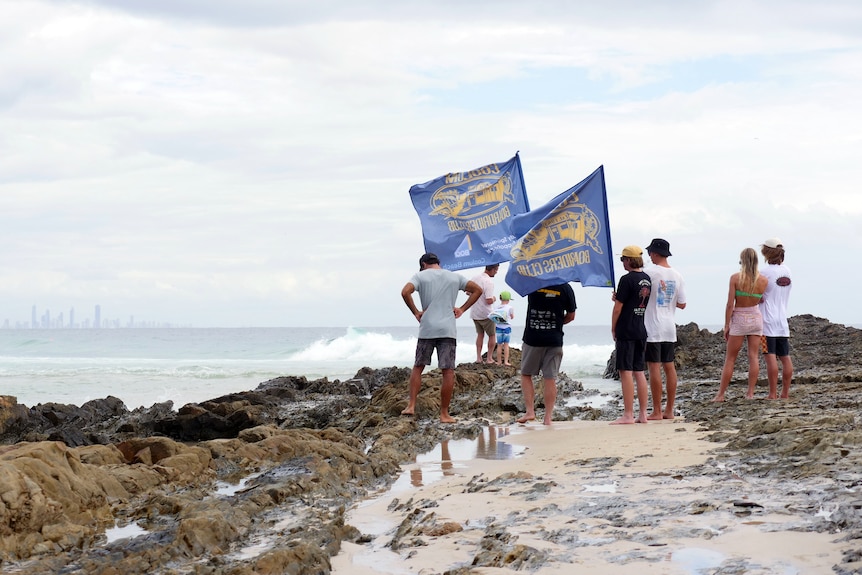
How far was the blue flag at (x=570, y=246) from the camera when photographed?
Answer: 9.79m

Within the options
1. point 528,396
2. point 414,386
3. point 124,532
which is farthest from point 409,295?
point 124,532

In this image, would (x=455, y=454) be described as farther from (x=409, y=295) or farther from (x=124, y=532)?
(x=124, y=532)

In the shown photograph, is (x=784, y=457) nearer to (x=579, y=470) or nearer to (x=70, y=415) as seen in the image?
(x=579, y=470)

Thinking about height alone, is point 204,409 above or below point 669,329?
below

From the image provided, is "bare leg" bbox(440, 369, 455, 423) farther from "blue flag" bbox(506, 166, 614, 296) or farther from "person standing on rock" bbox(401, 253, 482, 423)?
"blue flag" bbox(506, 166, 614, 296)

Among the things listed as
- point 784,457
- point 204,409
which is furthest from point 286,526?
point 204,409

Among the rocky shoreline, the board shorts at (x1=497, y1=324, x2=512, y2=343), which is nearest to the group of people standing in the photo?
the rocky shoreline

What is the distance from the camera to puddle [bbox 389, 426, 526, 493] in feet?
23.2

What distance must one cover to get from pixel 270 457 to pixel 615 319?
3.79 m

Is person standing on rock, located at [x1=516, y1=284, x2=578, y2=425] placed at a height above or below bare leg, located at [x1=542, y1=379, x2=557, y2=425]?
above

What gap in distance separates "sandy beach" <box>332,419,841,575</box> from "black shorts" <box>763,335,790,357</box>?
393 cm

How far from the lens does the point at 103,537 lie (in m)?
5.20

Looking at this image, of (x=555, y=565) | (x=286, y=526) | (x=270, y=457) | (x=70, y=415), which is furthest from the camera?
(x=70, y=415)

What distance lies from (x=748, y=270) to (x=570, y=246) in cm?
207
